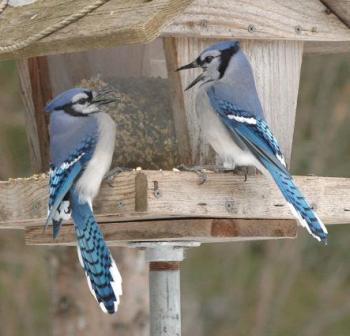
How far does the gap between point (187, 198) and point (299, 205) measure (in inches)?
16.1

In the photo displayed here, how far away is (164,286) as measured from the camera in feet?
16.2

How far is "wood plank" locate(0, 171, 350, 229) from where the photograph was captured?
173 inches

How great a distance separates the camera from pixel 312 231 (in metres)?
4.49

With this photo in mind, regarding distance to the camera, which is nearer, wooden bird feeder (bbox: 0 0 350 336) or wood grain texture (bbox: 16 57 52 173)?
wooden bird feeder (bbox: 0 0 350 336)

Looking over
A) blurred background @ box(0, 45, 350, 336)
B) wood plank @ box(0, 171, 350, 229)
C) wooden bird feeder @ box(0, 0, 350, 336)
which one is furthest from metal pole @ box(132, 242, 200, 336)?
blurred background @ box(0, 45, 350, 336)

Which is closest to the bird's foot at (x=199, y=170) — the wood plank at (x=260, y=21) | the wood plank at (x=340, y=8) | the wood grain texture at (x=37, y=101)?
the wood plank at (x=260, y=21)

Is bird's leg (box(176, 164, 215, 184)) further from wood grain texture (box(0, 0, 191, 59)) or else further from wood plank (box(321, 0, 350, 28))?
wood plank (box(321, 0, 350, 28))

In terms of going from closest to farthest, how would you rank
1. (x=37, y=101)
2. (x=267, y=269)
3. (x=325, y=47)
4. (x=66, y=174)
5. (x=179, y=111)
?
1. (x=66, y=174)
2. (x=179, y=111)
3. (x=37, y=101)
4. (x=325, y=47)
5. (x=267, y=269)

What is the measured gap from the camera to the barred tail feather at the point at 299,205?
449 centimetres

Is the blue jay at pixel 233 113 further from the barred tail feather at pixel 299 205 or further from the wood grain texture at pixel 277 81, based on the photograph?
the wood grain texture at pixel 277 81

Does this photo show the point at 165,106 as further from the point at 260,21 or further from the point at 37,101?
the point at 37,101

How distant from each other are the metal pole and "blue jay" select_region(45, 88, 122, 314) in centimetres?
37

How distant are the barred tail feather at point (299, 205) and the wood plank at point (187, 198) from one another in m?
→ 0.16

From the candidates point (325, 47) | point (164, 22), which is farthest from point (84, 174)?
point (325, 47)
